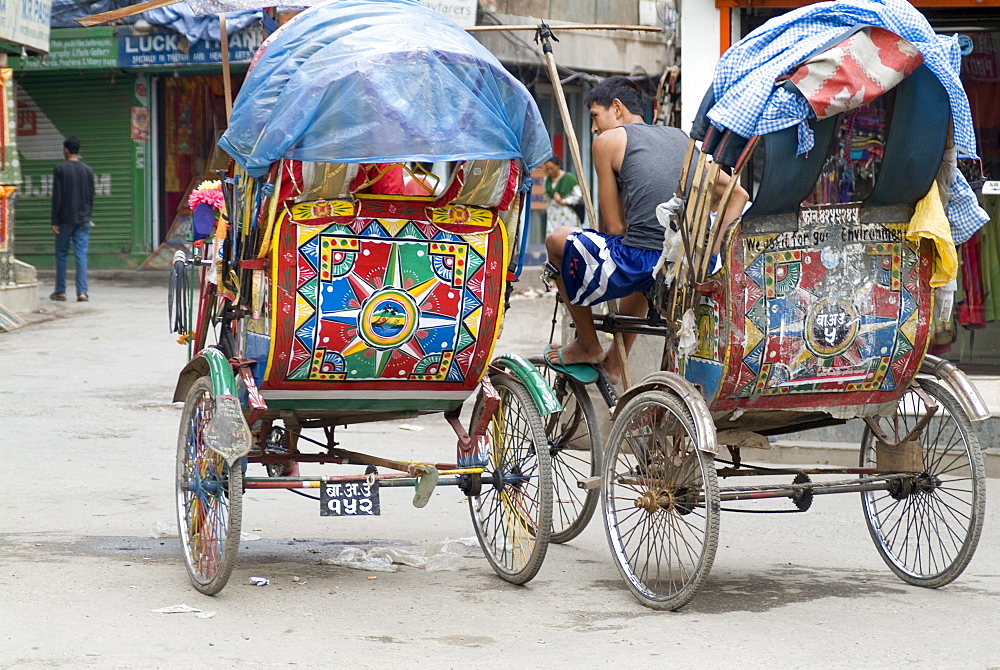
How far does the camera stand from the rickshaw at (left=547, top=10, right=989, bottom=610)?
4.35 m

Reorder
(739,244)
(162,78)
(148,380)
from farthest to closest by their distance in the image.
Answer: (162,78)
(148,380)
(739,244)

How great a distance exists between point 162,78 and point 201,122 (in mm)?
826

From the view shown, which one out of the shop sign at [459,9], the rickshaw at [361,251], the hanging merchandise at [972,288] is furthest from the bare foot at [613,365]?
the shop sign at [459,9]

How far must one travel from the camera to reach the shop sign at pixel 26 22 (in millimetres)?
13109

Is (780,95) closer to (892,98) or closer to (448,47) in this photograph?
(892,98)

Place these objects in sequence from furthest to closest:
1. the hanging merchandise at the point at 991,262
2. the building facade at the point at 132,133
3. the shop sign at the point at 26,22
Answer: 1. the building facade at the point at 132,133
2. the shop sign at the point at 26,22
3. the hanging merchandise at the point at 991,262

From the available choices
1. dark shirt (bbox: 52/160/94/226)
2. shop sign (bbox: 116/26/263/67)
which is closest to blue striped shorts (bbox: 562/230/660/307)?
dark shirt (bbox: 52/160/94/226)

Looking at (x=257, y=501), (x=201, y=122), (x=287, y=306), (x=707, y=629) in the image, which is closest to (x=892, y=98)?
(x=707, y=629)

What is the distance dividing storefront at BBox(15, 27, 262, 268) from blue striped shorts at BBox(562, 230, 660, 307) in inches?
563

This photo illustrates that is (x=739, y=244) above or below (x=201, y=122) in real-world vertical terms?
below

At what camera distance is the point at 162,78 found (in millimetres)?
19250

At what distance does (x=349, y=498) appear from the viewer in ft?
15.5

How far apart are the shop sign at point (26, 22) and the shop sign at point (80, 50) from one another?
13.0ft

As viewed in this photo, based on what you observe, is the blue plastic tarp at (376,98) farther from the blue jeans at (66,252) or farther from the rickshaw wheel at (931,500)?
the blue jeans at (66,252)
